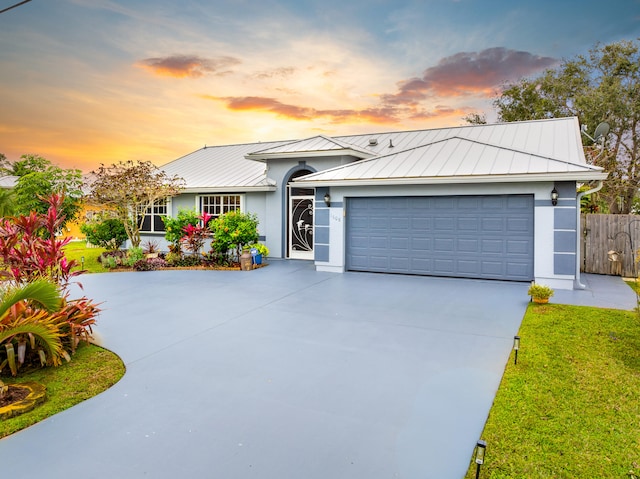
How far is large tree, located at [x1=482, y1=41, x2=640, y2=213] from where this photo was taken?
2289 centimetres

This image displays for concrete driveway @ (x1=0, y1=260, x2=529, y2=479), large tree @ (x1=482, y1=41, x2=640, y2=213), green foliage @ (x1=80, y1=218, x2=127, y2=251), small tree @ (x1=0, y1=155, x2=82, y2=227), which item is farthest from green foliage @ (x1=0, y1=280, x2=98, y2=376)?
large tree @ (x1=482, y1=41, x2=640, y2=213)

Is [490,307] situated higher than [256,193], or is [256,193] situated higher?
[256,193]

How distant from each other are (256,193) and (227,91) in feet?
13.1

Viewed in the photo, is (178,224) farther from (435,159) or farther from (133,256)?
(435,159)

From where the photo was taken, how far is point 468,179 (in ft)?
33.9

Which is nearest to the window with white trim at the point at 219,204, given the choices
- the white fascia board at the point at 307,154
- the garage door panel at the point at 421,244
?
the white fascia board at the point at 307,154

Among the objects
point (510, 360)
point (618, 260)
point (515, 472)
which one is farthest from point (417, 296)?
point (618, 260)

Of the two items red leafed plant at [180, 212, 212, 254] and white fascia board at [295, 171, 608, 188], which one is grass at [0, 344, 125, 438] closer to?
white fascia board at [295, 171, 608, 188]

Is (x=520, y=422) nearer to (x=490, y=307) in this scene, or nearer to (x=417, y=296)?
(x=490, y=307)

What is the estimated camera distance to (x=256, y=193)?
15828mm

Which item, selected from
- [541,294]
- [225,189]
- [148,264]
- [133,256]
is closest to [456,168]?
[541,294]

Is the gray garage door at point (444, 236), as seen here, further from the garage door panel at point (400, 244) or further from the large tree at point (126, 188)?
the large tree at point (126, 188)

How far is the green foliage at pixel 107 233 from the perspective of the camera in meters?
16.5

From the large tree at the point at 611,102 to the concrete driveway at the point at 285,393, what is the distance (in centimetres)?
2016
